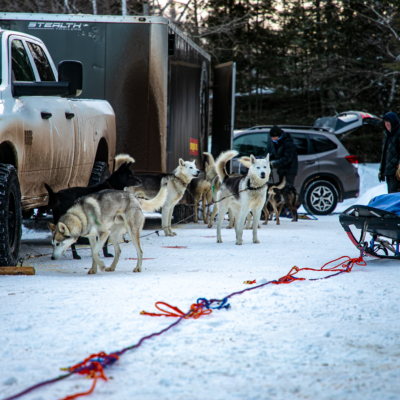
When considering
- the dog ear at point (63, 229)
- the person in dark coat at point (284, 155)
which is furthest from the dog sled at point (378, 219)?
the person in dark coat at point (284, 155)

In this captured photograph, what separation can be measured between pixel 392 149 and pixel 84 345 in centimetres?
726

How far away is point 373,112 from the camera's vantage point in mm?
25547

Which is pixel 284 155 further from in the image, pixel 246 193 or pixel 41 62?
pixel 41 62

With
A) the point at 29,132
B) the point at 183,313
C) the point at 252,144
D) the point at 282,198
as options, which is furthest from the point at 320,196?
the point at 183,313

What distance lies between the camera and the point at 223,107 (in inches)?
472

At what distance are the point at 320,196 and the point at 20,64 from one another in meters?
9.74

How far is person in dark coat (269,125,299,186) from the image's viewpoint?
11773mm

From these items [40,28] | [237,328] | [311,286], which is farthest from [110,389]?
[40,28]

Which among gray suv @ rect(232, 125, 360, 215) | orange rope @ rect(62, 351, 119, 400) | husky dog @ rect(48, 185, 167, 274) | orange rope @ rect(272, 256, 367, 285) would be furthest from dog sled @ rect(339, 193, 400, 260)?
gray suv @ rect(232, 125, 360, 215)

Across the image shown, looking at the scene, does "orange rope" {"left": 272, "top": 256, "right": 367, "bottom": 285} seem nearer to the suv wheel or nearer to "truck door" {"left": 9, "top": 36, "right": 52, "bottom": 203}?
"truck door" {"left": 9, "top": 36, "right": 52, "bottom": 203}

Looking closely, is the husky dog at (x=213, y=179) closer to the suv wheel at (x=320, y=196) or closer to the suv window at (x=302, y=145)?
the suv window at (x=302, y=145)

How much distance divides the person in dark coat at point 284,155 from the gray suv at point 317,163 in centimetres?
130

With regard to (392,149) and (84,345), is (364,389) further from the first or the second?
(392,149)

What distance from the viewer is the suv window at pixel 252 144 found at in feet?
44.2
